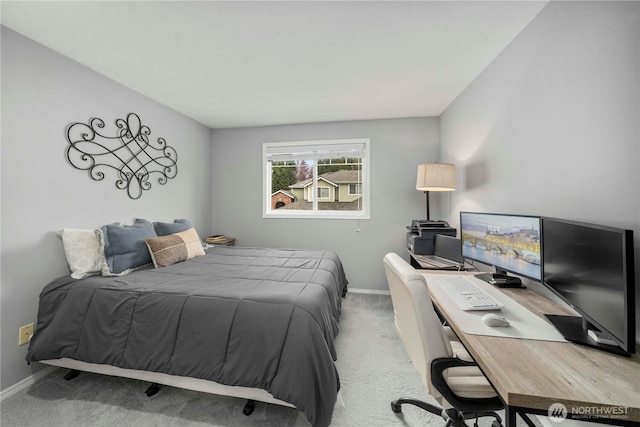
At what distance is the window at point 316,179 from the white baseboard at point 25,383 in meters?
2.65

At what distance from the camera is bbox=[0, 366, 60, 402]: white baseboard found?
5.40 feet

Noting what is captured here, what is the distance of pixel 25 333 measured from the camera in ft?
5.83

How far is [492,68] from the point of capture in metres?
2.11

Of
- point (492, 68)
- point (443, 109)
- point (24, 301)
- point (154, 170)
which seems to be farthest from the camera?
point (443, 109)

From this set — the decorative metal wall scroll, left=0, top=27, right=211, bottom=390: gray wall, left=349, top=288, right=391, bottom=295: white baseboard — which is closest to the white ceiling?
left=0, top=27, right=211, bottom=390: gray wall

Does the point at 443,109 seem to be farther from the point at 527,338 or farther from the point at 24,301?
the point at 24,301

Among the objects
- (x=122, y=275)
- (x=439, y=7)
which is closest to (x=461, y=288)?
(x=439, y=7)

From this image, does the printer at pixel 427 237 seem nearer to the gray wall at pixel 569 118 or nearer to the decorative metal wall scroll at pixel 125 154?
the gray wall at pixel 569 118

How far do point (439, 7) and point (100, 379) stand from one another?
351 centimetres

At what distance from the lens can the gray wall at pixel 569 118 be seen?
43.2 inches

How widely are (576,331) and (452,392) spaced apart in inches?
23.6

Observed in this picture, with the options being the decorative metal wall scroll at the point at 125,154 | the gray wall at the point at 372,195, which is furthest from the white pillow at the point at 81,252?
the gray wall at the point at 372,195

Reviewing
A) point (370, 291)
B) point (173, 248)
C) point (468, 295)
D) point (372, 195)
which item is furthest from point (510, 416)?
point (372, 195)

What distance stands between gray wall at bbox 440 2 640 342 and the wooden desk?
1.65ft
